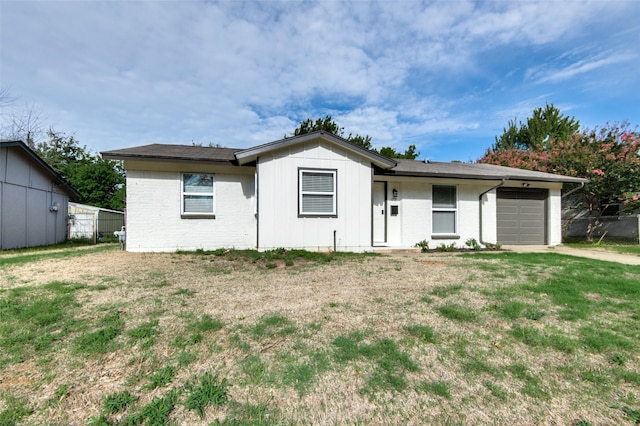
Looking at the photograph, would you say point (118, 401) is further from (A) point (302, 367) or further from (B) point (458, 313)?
(B) point (458, 313)

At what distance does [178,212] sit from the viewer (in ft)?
28.5

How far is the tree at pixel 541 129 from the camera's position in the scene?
2459 centimetres

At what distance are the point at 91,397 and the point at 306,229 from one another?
6.40 m

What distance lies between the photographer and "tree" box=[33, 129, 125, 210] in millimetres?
25469

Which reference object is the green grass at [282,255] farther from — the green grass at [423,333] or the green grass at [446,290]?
the green grass at [423,333]

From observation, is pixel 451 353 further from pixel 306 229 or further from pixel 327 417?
pixel 306 229

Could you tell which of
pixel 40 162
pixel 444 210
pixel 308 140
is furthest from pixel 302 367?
pixel 40 162

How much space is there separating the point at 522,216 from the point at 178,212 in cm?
1311

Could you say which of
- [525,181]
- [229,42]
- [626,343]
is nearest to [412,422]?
[626,343]

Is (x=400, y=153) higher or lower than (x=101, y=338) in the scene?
higher

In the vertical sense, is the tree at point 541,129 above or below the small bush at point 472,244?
above

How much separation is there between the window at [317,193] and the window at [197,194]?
3.03 metres

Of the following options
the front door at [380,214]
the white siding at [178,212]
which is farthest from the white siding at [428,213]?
the white siding at [178,212]

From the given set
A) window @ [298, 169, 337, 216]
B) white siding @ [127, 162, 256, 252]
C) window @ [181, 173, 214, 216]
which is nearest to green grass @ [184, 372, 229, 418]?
window @ [298, 169, 337, 216]
